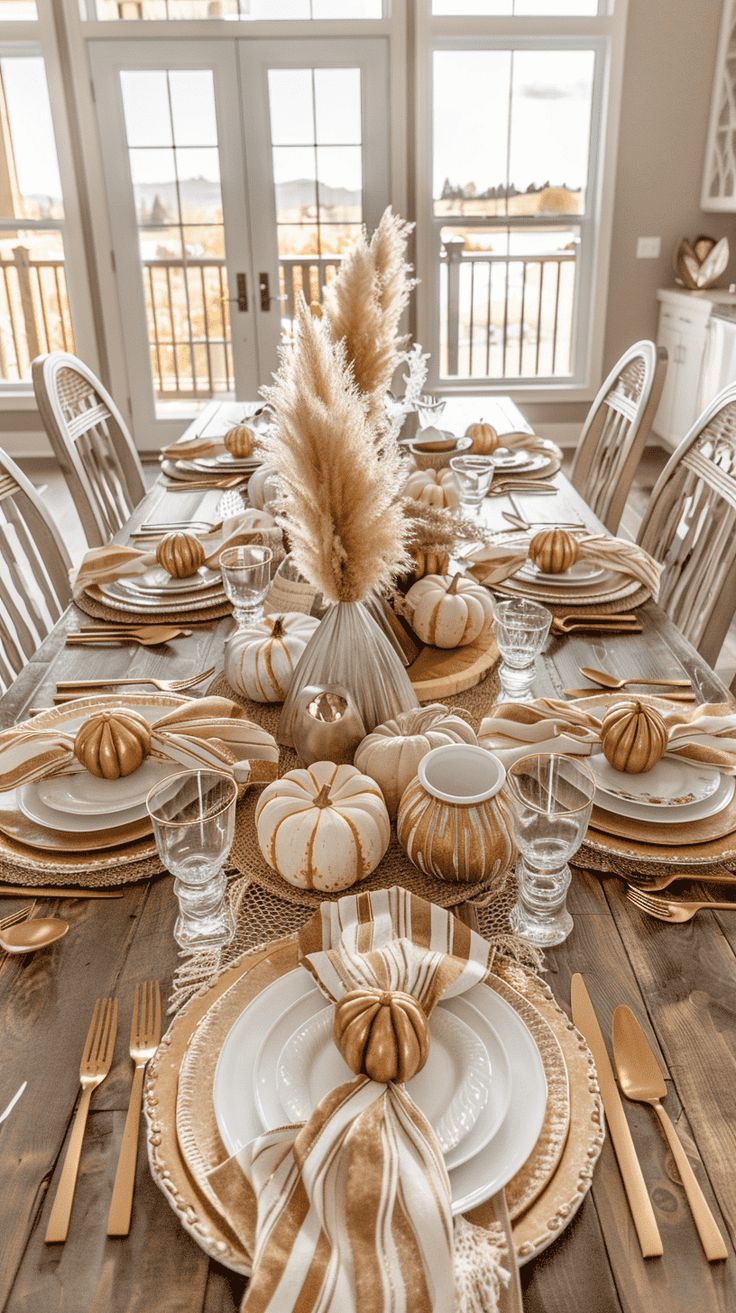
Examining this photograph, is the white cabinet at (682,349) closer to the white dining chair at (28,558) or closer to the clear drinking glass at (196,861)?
the white dining chair at (28,558)

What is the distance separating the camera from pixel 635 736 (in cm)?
100

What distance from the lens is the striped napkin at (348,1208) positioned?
1.72ft

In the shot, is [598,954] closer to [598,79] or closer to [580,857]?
[580,857]

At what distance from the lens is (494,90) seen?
4.62 metres

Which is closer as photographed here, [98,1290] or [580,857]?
[98,1290]

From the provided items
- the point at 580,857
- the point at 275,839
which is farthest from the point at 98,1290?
the point at 580,857

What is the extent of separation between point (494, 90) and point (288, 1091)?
5.00m

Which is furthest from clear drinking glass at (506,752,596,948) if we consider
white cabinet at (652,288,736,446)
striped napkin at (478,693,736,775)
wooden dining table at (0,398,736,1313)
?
white cabinet at (652,288,736,446)

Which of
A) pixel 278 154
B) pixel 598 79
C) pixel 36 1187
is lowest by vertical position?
pixel 36 1187

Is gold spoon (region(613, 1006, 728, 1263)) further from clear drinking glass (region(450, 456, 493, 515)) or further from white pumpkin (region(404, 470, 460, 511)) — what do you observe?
clear drinking glass (region(450, 456, 493, 515))

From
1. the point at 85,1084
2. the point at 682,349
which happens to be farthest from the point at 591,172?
the point at 85,1084

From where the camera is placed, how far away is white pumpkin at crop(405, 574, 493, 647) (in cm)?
129

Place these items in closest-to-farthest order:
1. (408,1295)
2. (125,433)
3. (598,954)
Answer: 1. (408,1295)
2. (598,954)
3. (125,433)

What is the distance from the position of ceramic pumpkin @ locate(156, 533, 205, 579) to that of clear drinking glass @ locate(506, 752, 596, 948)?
0.87 m
